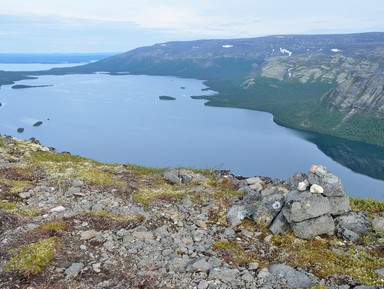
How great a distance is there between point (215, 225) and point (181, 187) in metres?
7.49

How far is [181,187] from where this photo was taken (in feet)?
85.7

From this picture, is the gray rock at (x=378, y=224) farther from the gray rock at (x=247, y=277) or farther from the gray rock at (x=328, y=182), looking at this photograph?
the gray rock at (x=247, y=277)

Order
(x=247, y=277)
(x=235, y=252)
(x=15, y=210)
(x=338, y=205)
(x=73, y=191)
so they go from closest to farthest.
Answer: (x=247, y=277) < (x=235, y=252) < (x=338, y=205) < (x=15, y=210) < (x=73, y=191)

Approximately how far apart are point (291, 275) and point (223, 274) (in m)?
2.59

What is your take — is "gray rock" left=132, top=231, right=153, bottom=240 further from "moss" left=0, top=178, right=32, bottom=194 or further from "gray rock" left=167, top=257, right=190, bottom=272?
"moss" left=0, top=178, right=32, bottom=194

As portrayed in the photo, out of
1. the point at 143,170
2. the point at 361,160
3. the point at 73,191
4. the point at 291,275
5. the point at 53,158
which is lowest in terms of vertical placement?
the point at 361,160

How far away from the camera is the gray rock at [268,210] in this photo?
18788 mm

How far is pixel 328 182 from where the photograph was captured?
742 inches

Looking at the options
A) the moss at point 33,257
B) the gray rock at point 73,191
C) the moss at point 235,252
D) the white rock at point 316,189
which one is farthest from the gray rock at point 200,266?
the gray rock at point 73,191

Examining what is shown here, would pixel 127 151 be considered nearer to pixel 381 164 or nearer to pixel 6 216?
pixel 381 164

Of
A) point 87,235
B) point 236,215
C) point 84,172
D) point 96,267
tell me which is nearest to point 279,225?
point 236,215

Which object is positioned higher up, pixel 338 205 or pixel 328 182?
pixel 328 182

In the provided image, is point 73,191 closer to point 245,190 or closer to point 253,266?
point 245,190

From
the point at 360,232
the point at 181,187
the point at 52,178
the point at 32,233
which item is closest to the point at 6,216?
the point at 32,233
